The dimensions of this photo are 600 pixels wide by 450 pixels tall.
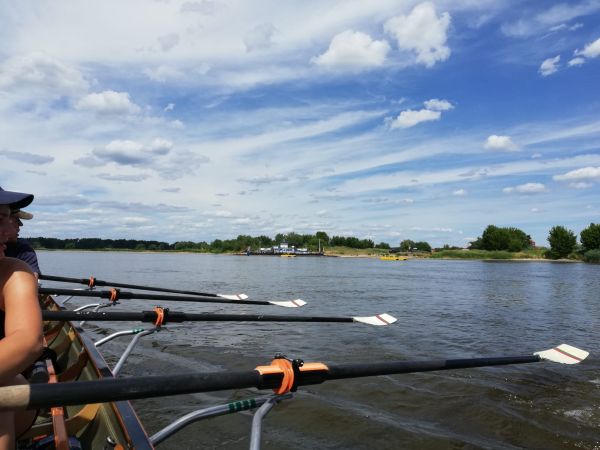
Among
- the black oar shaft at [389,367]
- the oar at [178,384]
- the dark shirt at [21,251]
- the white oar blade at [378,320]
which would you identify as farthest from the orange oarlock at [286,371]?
the dark shirt at [21,251]

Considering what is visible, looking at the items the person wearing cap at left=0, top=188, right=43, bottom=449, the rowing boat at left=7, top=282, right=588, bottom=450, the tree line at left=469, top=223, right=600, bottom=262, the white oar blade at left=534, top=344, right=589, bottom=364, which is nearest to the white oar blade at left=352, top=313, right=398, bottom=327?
the white oar blade at left=534, top=344, right=589, bottom=364

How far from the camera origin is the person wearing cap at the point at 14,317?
2.05 metres

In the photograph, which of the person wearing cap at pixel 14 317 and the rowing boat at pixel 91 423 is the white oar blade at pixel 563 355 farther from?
the person wearing cap at pixel 14 317

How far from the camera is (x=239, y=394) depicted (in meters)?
6.91

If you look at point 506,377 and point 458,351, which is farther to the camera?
point 458,351

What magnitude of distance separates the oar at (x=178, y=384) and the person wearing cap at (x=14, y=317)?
38cm

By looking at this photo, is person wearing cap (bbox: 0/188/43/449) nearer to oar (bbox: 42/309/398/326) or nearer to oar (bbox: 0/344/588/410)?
oar (bbox: 0/344/588/410)

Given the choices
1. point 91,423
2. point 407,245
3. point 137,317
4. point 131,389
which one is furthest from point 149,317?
point 407,245

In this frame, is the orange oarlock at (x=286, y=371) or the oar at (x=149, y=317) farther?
the oar at (x=149, y=317)

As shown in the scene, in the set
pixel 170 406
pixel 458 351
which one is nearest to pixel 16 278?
pixel 170 406

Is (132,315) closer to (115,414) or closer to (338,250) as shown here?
(115,414)

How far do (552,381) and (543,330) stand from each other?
6.12 meters

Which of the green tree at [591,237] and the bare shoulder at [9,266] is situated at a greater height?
the green tree at [591,237]

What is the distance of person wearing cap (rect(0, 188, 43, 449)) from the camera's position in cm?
205
